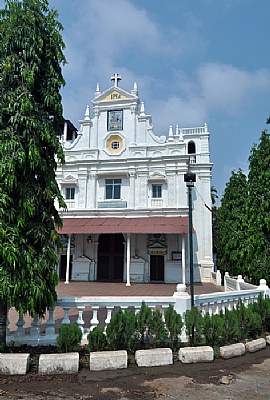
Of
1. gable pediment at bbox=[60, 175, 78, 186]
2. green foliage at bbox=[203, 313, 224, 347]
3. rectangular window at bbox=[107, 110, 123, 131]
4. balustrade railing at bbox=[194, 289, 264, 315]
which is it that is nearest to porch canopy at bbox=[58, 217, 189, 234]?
gable pediment at bbox=[60, 175, 78, 186]

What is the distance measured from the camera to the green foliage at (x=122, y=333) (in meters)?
4.70

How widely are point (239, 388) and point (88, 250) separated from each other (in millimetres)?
16395

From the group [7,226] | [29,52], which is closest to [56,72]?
[29,52]

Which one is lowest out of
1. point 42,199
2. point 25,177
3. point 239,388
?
point 239,388

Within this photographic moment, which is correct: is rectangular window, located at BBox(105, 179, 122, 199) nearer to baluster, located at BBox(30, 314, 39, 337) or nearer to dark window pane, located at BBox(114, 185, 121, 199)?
dark window pane, located at BBox(114, 185, 121, 199)

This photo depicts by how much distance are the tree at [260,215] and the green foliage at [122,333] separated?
581cm

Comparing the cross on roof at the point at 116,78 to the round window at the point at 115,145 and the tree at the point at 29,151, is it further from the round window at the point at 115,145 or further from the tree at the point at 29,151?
the tree at the point at 29,151

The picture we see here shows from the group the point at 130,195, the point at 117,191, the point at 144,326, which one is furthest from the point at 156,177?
the point at 144,326

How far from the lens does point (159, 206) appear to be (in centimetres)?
1894

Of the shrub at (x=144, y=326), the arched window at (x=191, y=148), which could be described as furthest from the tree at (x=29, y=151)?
the arched window at (x=191, y=148)

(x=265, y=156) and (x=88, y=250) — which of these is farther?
(x=88, y=250)

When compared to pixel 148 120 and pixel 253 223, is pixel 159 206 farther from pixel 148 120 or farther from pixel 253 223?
pixel 253 223

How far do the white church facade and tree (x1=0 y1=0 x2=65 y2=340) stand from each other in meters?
11.7

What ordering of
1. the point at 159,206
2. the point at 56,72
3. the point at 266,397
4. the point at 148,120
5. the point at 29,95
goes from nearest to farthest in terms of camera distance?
the point at 266,397 < the point at 29,95 < the point at 56,72 < the point at 159,206 < the point at 148,120
